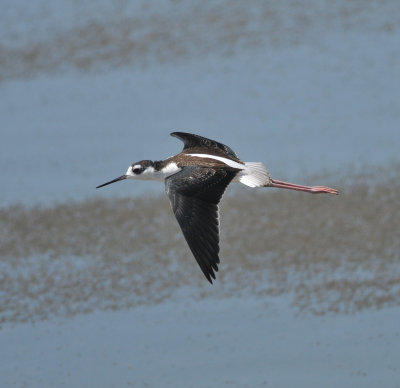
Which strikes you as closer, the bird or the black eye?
the bird

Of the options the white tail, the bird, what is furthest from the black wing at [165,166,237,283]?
the white tail

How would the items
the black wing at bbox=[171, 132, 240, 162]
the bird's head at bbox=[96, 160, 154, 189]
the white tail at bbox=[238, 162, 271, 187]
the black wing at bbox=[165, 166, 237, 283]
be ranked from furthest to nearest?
the black wing at bbox=[171, 132, 240, 162], the bird's head at bbox=[96, 160, 154, 189], the white tail at bbox=[238, 162, 271, 187], the black wing at bbox=[165, 166, 237, 283]

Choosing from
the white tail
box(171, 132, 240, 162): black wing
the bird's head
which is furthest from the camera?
box(171, 132, 240, 162): black wing

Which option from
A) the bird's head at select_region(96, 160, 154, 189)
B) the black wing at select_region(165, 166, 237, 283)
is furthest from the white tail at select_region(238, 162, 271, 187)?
the bird's head at select_region(96, 160, 154, 189)

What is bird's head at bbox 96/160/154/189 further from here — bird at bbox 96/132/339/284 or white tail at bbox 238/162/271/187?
white tail at bbox 238/162/271/187

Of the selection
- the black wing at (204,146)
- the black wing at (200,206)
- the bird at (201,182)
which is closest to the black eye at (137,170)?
the bird at (201,182)

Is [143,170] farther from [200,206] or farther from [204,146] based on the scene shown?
[200,206]

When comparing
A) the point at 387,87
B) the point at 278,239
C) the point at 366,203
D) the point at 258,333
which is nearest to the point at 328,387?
the point at 258,333

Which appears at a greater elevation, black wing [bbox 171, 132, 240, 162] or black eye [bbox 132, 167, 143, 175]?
black wing [bbox 171, 132, 240, 162]

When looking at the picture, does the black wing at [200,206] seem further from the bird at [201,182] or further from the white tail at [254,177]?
the white tail at [254,177]

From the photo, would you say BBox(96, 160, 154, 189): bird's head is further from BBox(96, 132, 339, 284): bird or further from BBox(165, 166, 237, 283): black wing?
BBox(165, 166, 237, 283): black wing

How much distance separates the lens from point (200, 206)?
15.6 ft

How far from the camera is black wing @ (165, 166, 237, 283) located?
4621 mm

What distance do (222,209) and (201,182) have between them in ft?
7.78
